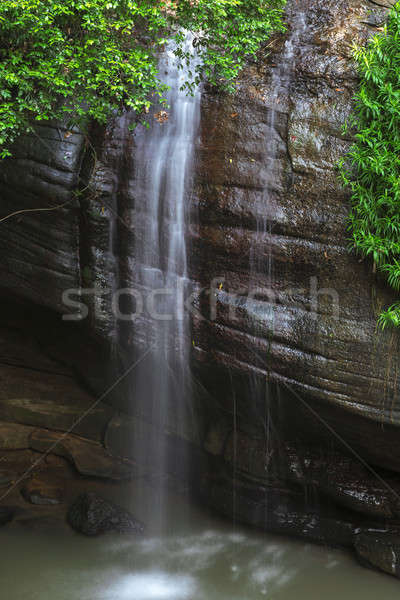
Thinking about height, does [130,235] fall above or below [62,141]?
below

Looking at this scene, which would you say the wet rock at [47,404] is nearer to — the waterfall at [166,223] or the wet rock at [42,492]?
the wet rock at [42,492]

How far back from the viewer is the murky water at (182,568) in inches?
210

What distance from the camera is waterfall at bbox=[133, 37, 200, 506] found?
19.6 ft

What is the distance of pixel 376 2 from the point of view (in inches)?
225

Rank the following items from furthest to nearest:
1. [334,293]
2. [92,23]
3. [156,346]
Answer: [156,346] → [334,293] → [92,23]

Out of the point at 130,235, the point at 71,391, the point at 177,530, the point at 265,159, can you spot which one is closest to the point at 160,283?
the point at 130,235

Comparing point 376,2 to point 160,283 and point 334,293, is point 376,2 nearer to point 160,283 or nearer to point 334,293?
point 334,293

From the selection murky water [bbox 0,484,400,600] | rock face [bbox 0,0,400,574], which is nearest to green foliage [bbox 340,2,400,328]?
rock face [bbox 0,0,400,574]

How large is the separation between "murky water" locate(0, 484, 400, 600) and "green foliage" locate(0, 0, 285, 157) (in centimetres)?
419

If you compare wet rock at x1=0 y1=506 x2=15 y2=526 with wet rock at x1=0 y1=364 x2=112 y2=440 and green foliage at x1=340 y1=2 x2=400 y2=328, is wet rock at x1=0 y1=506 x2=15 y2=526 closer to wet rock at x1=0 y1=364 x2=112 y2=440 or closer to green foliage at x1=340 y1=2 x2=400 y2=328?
wet rock at x1=0 y1=364 x2=112 y2=440

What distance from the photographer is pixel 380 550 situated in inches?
220

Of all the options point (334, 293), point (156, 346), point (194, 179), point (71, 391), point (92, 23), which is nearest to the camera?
point (92, 23)

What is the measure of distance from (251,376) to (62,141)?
11.0ft
